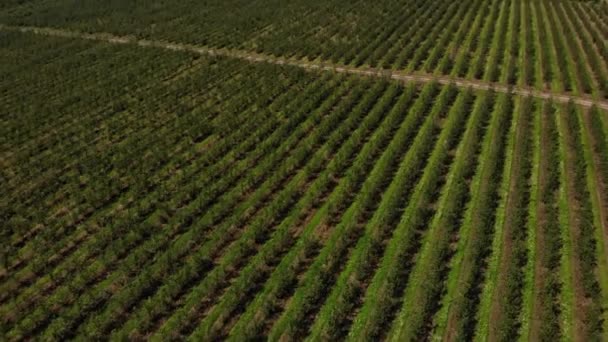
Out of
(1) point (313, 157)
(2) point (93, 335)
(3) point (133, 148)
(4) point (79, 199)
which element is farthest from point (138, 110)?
(2) point (93, 335)

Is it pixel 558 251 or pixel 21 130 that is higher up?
pixel 21 130

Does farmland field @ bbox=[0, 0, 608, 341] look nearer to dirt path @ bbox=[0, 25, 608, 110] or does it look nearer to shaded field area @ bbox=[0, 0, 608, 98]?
dirt path @ bbox=[0, 25, 608, 110]

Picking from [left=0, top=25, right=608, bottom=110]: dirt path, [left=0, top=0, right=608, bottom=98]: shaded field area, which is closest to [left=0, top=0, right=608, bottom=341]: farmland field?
[left=0, top=25, right=608, bottom=110]: dirt path

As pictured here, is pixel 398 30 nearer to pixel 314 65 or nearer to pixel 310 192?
pixel 314 65

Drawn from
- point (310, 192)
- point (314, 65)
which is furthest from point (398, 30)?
point (310, 192)

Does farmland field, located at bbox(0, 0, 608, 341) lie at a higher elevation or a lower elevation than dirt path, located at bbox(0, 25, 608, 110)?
lower

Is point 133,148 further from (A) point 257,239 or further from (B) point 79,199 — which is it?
(A) point 257,239

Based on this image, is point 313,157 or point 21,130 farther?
point 21,130
